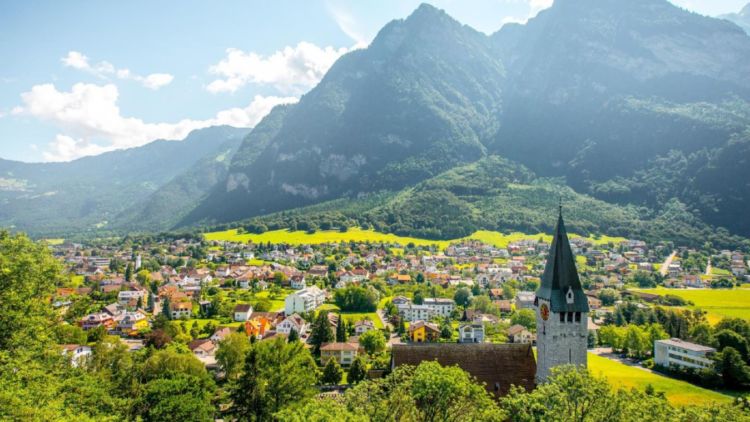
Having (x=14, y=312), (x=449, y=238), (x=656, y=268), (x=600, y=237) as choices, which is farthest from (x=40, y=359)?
(x=600, y=237)

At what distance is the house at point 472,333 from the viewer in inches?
2881

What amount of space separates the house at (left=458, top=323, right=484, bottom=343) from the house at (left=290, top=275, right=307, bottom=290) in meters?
48.3

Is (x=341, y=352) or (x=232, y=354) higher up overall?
(x=232, y=354)

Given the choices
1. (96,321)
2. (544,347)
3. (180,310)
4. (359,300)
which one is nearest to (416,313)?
(359,300)

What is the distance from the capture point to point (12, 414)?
59.6ft

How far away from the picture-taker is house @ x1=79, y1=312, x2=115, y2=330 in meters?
77.3

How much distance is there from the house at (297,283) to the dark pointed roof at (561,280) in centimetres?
8746

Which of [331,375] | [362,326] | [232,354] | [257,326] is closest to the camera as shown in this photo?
[232,354]

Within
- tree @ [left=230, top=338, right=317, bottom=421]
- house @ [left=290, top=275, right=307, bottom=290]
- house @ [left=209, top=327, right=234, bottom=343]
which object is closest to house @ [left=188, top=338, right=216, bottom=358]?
house @ [left=209, top=327, right=234, bottom=343]

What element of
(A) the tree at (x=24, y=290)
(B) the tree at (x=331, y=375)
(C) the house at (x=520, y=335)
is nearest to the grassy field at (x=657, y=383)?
(C) the house at (x=520, y=335)

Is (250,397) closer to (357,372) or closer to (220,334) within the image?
(357,372)

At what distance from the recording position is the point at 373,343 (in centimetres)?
6150

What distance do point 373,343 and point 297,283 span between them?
54.1 m

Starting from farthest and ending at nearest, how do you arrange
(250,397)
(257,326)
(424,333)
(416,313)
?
(416,313), (257,326), (424,333), (250,397)
